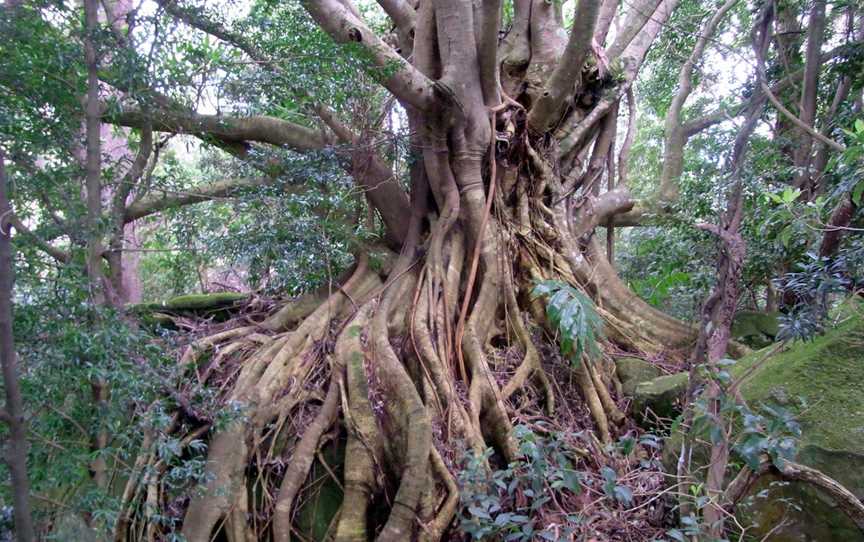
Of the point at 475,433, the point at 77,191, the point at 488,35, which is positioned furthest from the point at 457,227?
the point at 77,191

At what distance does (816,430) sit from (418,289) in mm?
2637

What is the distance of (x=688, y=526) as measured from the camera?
2.54 m

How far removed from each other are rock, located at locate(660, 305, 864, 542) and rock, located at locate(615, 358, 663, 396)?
1.19m

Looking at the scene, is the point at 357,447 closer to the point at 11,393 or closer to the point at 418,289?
the point at 418,289

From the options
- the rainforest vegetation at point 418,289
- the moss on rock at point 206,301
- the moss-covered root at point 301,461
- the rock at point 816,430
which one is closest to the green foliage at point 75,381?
the rainforest vegetation at point 418,289

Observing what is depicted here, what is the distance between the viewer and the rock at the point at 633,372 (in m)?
4.54

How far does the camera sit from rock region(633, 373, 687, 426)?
4.03 m

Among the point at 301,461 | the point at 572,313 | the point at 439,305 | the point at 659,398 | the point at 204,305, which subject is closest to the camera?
Result: the point at 301,461

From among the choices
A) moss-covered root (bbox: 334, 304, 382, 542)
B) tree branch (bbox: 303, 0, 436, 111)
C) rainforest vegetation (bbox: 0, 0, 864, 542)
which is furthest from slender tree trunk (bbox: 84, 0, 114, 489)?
tree branch (bbox: 303, 0, 436, 111)

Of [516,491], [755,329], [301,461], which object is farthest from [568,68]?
[301,461]

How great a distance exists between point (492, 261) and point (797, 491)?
2.57 m

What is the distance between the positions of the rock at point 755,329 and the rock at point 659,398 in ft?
4.02

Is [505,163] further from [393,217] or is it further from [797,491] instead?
[797,491]

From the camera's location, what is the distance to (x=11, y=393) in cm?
210
